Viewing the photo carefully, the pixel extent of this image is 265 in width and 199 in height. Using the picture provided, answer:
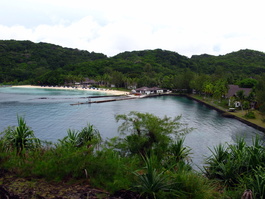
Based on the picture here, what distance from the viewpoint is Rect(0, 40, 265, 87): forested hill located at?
387ft

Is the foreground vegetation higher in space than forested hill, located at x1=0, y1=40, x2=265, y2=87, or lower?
lower

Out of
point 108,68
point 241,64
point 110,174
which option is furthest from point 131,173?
point 241,64

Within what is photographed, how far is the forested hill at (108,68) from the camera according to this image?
118m

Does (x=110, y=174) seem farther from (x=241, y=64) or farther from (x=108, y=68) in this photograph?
(x=241, y=64)

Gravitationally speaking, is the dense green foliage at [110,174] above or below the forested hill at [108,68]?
below

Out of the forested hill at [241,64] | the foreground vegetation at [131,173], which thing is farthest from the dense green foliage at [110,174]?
the forested hill at [241,64]

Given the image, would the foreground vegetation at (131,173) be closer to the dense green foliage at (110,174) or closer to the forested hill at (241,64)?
the dense green foliage at (110,174)

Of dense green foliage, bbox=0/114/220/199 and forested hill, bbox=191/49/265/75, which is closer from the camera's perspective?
dense green foliage, bbox=0/114/220/199

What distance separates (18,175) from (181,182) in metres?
6.57

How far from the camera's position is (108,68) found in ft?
452

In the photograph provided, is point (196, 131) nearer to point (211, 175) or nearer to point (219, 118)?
point (219, 118)

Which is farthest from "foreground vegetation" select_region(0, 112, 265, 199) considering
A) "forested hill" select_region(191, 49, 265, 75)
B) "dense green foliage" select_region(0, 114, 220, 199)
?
"forested hill" select_region(191, 49, 265, 75)

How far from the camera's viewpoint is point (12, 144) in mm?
11781

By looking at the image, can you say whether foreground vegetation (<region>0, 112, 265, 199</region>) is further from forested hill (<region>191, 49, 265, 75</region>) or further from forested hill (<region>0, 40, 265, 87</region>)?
forested hill (<region>191, 49, 265, 75</region>)
